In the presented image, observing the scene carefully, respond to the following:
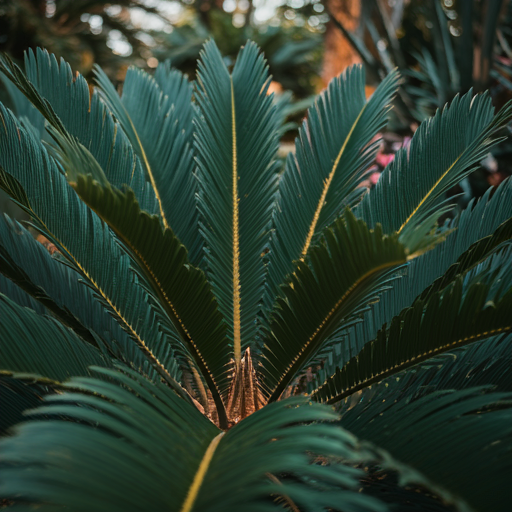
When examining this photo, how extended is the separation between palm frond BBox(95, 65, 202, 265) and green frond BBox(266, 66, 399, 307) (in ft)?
1.05

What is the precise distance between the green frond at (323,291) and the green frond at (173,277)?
0.49 ft

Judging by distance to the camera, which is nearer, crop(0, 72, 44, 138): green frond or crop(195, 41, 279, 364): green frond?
crop(195, 41, 279, 364): green frond

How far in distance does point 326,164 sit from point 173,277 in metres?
0.94

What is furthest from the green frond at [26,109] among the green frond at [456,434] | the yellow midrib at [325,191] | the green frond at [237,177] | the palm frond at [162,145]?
the green frond at [456,434]

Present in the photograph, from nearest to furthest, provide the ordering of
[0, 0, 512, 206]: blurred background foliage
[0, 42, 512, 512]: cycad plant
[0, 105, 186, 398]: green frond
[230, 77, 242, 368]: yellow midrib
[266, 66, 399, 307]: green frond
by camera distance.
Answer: [0, 42, 512, 512]: cycad plant
[0, 105, 186, 398]: green frond
[230, 77, 242, 368]: yellow midrib
[266, 66, 399, 307]: green frond
[0, 0, 512, 206]: blurred background foliage

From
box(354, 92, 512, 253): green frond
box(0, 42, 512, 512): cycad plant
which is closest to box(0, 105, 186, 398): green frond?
box(0, 42, 512, 512): cycad plant

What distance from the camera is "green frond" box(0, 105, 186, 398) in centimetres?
155

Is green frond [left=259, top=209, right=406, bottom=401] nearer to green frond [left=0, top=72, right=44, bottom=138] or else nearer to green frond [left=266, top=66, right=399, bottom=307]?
green frond [left=266, top=66, right=399, bottom=307]

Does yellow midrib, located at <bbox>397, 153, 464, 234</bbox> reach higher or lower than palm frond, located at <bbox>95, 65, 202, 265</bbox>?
lower

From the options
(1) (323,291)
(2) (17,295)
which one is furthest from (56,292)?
(1) (323,291)

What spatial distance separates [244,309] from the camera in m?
1.81

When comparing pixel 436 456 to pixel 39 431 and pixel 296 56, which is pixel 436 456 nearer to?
pixel 39 431

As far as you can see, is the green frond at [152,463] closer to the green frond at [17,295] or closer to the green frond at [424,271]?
the green frond at [424,271]

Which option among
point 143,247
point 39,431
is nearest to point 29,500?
point 39,431
